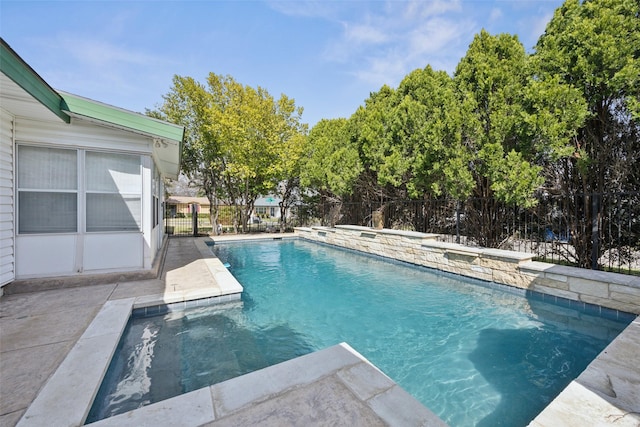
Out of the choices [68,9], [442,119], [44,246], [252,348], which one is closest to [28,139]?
[44,246]

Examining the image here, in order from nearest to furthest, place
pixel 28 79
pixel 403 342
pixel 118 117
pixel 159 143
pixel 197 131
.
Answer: pixel 28 79 → pixel 403 342 → pixel 118 117 → pixel 159 143 → pixel 197 131

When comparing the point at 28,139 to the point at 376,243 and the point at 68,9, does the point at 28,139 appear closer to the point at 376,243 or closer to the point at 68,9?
the point at 68,9

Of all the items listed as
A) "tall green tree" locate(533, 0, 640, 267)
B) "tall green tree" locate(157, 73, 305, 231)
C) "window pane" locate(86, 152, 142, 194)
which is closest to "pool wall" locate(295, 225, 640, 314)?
"tall green tree" locate(533, 0, 640, 267)

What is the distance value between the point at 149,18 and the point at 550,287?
39.9 feet

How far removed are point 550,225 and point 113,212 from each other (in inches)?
A: 392

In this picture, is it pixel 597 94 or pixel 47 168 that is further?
pixel 597 94

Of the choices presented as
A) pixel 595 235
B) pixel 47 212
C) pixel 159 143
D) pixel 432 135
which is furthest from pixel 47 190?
pixel 595 235

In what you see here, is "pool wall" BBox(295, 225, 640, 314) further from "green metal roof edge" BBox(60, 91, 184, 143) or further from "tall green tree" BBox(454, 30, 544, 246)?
"green metal roof edge" BBox(60, 91, 184, 143)

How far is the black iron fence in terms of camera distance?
5.78 meters

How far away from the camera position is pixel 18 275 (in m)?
4.75

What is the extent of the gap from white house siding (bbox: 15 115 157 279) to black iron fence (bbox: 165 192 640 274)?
25.4 feet

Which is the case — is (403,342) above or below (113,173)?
below

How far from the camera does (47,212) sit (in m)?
4.92

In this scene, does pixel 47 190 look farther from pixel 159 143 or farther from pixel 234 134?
pixel 234 134
